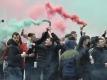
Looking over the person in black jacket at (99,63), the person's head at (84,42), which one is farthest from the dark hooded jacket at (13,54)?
the person in black jacket at (99,63)

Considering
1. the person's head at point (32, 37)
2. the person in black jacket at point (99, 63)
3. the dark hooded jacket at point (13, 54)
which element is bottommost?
the person in black jacket at point (99, 63)

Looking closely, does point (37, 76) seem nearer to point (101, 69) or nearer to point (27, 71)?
point (27, 71)

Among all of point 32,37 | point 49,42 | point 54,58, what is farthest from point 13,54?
point 54,58

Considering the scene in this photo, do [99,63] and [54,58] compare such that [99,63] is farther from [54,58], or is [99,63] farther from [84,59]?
[54,58]

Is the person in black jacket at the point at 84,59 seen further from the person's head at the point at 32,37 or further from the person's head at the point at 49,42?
the person's head at the point at 32,37

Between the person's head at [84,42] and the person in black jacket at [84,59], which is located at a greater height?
the person's head at [84,42]

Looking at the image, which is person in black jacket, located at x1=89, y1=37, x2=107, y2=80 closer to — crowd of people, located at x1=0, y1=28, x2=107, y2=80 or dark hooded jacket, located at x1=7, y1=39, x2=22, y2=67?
crowd of people, located at x1=0, y1=28, x2=107, y2=80

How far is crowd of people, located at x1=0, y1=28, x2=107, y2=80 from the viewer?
1538cm

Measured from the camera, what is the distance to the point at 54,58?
17.6 m

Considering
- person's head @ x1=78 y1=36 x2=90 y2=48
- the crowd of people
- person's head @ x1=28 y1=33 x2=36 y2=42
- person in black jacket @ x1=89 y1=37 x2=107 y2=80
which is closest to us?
the crowd of people

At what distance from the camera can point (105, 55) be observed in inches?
620

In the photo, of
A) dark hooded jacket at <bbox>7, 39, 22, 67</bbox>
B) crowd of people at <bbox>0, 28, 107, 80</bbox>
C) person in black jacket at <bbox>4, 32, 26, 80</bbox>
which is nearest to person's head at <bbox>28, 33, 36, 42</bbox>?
crowd of people at <bbox>0, 28, 107, 80</bbox>

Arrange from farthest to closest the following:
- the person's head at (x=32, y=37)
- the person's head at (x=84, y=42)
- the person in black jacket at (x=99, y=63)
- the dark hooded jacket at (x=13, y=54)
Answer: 1. the person's head at (x=32, y=37)
2. the dark hooded jacket at (x=13, y=54)
3. the person's head at (x=84, y=42)
4. the person in black jacket at (x=99, y=63)

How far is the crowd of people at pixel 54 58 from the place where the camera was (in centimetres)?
1538
